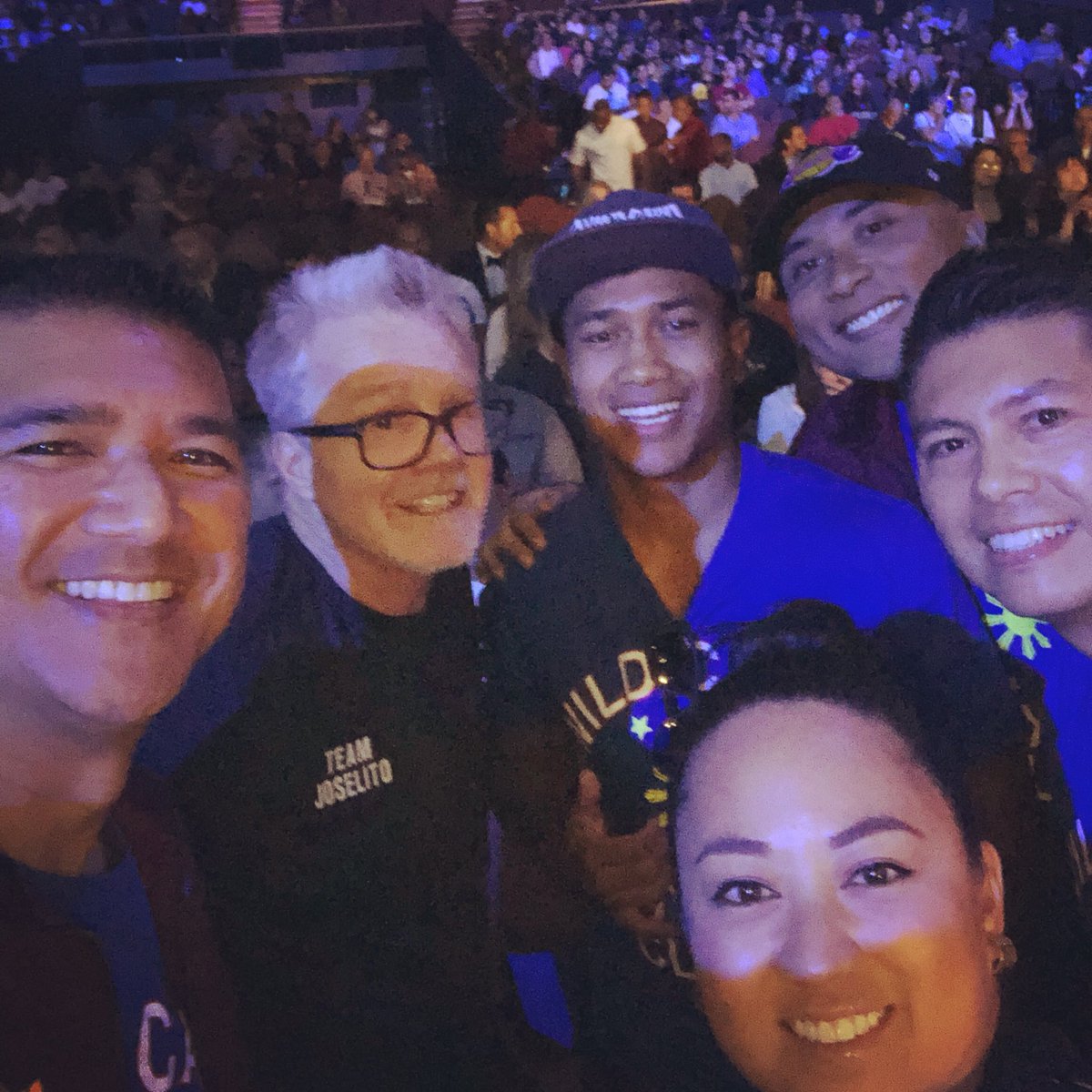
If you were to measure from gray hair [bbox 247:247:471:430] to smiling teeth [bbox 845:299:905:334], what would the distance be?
52cm

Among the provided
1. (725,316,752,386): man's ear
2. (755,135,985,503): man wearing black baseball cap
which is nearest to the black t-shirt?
(725,316,752,386): man's ear

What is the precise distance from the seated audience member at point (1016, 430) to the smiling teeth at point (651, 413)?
12.1 inches

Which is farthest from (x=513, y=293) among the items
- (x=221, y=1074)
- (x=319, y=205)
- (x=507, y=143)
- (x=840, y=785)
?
(x=221, y=1074)

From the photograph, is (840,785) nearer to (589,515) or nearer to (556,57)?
(589,515)

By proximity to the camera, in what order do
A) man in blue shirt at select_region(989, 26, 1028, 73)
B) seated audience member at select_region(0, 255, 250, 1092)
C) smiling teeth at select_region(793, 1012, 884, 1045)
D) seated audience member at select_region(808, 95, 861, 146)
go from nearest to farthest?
1. seated audience member at select_region(0, 255, 250, 1092)
2. smiling teeth at select_region(793, 1012, 884, 1045)
3. seated audience member at select_region(808, 95, 861, 146)
4. man in blue shirt at select_region(989, 26, 1028, 73)

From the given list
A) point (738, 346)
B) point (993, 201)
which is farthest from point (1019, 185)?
point (738, 346)

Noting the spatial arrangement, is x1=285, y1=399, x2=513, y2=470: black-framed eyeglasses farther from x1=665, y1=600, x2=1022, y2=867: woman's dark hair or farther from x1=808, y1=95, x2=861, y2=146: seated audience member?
x1=808, y1=95, x2=861, y2=146: seated audience member

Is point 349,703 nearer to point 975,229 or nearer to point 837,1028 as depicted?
point 837,1028

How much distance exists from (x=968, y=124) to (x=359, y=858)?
75.4 inches

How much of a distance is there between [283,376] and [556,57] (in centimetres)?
80

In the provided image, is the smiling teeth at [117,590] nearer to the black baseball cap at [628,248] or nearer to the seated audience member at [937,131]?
the black baseball cap at [628,248]

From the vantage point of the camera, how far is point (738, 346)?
3.82ft

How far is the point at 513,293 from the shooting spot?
1179mm

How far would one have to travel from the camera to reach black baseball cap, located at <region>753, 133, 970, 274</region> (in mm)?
1210
